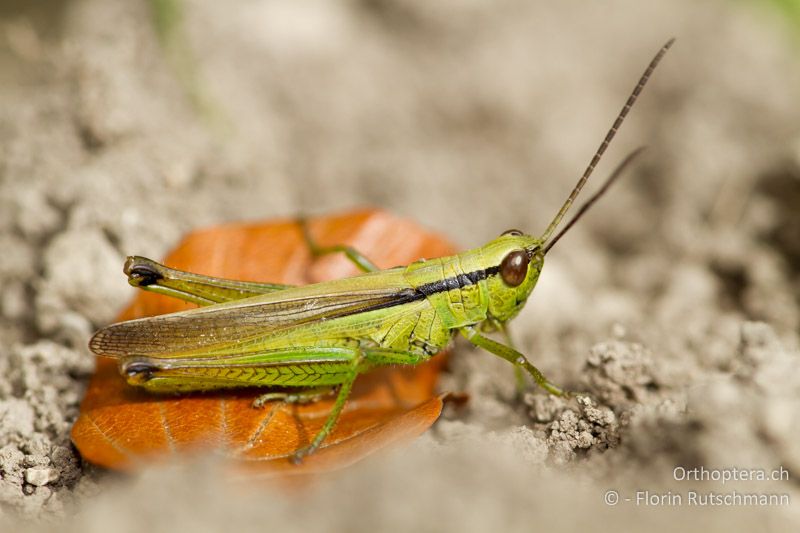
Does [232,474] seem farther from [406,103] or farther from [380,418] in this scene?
[406,103]

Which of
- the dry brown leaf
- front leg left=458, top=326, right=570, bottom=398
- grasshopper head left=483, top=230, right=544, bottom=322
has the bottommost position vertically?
the dry brown leaf

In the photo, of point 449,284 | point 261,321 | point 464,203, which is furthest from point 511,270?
point 464,203

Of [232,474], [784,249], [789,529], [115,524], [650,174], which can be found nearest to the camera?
[115,524]

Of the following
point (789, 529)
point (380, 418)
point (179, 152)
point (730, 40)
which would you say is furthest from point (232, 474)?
point (730, 40)

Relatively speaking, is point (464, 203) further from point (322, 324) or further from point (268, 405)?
point (268, 405)

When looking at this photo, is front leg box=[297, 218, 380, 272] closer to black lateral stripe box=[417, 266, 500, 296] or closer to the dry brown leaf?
the dry brown leaf

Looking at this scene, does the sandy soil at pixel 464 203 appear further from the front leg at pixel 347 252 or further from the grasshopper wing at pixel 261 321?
the front leg at pixel 347 252

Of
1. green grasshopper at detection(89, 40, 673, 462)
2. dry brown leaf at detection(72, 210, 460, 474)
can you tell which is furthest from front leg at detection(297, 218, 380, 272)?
green grasshopper at detection(89, 40, 673, 462)
